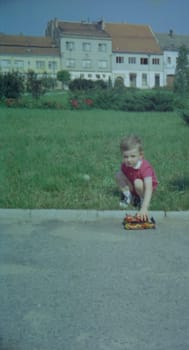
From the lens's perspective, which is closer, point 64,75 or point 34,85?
point 64,75

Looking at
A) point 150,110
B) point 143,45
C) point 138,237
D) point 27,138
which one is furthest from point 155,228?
point 150,110

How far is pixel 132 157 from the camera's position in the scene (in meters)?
5.53

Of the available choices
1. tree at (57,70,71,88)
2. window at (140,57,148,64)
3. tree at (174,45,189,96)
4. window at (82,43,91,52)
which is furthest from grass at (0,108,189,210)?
tree at (174,45,189,96)

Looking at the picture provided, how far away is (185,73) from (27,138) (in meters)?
7.84

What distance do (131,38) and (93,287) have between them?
1354cm

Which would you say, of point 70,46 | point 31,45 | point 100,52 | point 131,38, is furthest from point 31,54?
point 131,38

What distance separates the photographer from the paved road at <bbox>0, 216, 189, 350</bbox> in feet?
9.06

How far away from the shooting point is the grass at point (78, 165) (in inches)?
235

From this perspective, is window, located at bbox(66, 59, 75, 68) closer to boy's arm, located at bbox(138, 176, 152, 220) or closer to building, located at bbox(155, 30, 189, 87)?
building, located at bbox(155, 30, 189, 87)

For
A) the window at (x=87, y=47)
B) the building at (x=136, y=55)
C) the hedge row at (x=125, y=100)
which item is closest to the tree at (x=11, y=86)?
the hedge row at (x=125, y=100)

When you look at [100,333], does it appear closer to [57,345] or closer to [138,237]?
[57,345]

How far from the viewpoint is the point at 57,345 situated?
105 inches

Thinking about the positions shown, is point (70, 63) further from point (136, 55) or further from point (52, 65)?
point (136, 55)

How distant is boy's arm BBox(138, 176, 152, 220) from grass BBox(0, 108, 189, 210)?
12.5 inches
